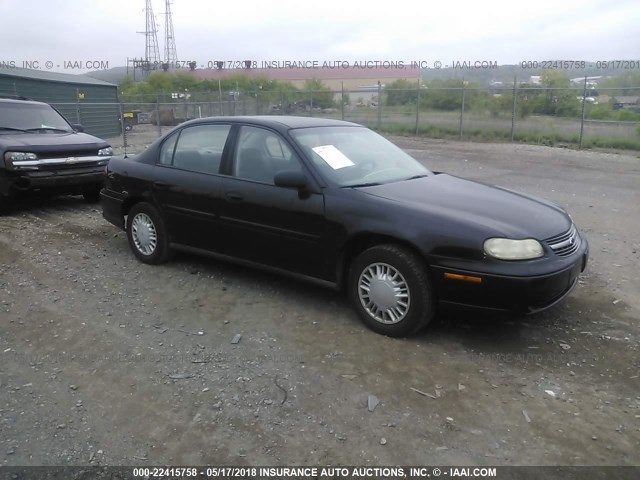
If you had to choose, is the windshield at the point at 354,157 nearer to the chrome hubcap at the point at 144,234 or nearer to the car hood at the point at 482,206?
the car hood at the point at 482,206

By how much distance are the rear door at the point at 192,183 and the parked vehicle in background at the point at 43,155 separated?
331 centimetres

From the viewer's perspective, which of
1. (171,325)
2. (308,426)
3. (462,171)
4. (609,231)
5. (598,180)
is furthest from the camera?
(462,171)

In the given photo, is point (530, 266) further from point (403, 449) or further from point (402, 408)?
point (403, 449)

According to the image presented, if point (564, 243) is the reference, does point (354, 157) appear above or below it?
above

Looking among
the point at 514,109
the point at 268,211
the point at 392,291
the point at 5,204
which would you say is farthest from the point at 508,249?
the point at 514,109

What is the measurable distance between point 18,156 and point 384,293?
242 inches

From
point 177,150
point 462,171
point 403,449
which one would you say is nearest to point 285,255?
point 177,150

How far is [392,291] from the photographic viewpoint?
399 cm

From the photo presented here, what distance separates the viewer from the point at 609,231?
7.05 metres

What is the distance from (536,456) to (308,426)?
116cm

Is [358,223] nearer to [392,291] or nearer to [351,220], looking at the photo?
[351,220]

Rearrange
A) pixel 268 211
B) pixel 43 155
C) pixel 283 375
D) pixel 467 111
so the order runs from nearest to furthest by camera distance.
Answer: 1. pixel 283 375
2. pixel 268 211
3. pixel 43 155
4. pixel 467 111

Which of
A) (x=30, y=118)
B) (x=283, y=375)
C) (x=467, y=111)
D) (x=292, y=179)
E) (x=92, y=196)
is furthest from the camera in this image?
(x=467, y=111)

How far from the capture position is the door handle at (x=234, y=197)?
4777mm
